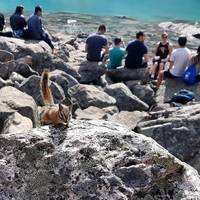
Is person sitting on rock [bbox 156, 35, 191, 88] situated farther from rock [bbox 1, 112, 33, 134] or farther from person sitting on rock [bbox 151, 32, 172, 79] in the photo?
rock [bbox 1, 112, 33, 134]

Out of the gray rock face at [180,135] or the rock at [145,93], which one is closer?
the gray rock face at [180,135]

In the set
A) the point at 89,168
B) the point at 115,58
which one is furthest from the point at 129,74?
the point at 89,168

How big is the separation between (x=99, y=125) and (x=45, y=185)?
848mm

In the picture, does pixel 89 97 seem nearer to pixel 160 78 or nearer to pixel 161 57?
pixel 160 78

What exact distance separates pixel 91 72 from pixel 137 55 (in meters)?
1.48

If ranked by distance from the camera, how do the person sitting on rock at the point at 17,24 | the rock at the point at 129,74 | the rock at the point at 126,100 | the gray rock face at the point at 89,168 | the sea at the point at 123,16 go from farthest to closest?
the sea at the point at 123,16
the person sitting on rock at the point at 17,24
the rock at the point at 129,74
the rock at the point at 126,100
the gray rock face at the point at 89,168

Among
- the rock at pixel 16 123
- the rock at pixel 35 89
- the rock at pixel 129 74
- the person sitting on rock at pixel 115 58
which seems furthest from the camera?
the person sitting on rock at pixel 115 58

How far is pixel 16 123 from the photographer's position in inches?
332

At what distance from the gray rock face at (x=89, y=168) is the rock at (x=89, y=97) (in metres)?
7.69

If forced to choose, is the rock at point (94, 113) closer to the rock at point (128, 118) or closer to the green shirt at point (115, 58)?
the rock at point (128, 118)

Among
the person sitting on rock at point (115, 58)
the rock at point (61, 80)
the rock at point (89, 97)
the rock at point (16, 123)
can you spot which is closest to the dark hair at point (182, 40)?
the person sitting on rock at point (115, 58)

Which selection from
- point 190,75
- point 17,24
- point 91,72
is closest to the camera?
point 190,75

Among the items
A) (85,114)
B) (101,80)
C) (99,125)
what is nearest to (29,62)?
(101,80)

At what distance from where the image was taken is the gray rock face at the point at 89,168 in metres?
4.58
